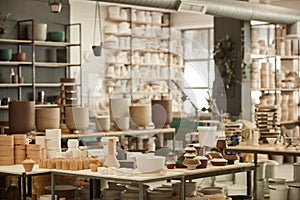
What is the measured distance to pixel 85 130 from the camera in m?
8.65

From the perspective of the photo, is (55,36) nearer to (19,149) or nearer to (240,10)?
(240,10)

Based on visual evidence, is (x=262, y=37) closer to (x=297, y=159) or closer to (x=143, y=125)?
(x=297, y=159)

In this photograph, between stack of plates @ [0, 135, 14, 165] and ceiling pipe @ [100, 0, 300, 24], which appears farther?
ceiling pipe @ [100, 0, 300, 24]

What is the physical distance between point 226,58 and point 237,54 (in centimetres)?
21

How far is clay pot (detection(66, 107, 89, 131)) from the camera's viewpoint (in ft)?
28.0

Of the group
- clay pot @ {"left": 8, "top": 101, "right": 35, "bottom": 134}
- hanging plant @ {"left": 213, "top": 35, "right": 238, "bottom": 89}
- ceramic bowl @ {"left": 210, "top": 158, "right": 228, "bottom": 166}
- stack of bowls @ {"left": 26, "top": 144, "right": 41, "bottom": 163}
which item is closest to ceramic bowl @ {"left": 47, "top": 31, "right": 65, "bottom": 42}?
hanging plant @ {"left": 213, "top": 35, "right": 238, "bottom": 89}

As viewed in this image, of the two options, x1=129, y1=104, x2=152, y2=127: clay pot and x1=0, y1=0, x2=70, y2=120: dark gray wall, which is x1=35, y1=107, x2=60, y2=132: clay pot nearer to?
x1=129, y1=104, x2=152, y2=127: clay pot

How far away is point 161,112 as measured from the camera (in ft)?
30.4

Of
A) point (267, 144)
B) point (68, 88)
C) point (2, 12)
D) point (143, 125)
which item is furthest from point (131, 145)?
point (2, 12)

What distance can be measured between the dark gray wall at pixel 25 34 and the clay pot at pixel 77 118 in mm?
2724

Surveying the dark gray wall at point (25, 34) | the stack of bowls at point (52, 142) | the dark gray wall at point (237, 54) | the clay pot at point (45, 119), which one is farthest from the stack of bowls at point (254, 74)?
the stack of bowls at point (52, 142)

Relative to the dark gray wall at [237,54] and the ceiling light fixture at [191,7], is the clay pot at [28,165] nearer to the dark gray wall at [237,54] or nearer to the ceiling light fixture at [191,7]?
the ceiling light fixture at [191,7]

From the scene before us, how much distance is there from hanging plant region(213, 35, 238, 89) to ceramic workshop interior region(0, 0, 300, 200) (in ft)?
0.08

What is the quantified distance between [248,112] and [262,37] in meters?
2.53
